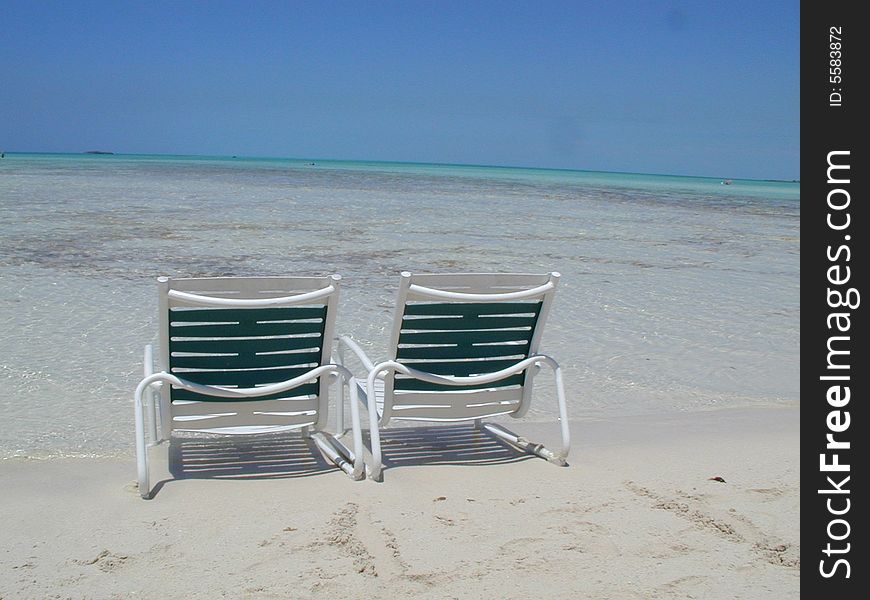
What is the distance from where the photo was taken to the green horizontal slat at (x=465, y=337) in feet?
14.3

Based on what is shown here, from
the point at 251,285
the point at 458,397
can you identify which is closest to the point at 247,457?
the point at 251,285

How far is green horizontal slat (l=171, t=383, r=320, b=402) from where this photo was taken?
13.8 feet

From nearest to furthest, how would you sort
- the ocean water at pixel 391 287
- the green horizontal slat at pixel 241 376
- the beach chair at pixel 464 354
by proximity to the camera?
the green horizontal slat at pixel 241 376 < the beach chair at pixel 464 354 < the ocean water at pixel 391 287

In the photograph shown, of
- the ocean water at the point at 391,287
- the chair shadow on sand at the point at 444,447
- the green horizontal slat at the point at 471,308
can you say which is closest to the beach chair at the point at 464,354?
the green horizontal slat at the point at 471,308

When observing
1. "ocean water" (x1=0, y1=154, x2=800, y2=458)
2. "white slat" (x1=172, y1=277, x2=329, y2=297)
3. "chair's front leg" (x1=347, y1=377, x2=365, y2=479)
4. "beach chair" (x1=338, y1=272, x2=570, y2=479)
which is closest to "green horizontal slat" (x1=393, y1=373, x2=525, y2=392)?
"beach chair" (x1=338, y1=272, x2=570, y2=479)

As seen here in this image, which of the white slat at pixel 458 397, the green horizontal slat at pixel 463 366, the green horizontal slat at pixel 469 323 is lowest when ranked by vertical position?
the white slat at pixel 458 397

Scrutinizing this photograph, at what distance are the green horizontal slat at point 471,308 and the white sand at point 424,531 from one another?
745 mm

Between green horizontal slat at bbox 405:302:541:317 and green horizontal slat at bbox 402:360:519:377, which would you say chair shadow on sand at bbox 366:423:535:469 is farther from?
green horizontal slat at bbox 405:302:541:317

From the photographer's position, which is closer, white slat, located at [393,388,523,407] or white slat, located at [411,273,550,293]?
white slat, located at [411,273,550,293]

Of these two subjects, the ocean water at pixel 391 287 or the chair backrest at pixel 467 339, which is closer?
the chair backrest at pixel 467 339

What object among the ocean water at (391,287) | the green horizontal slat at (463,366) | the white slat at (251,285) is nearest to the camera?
the white slat at (251,285)

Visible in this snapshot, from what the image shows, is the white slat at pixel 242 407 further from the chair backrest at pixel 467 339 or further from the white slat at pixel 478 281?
the white slat at pixel 478 281
